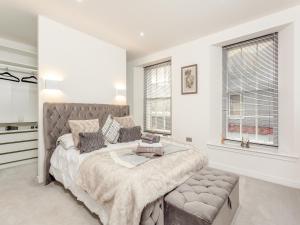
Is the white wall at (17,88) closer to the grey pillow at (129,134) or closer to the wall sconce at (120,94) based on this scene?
the wall sconce at (120,94)

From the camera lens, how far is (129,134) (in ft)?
10.3

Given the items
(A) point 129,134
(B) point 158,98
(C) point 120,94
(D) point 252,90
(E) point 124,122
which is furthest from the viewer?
(B) point 158,98

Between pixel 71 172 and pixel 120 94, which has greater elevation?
pixel 120 94

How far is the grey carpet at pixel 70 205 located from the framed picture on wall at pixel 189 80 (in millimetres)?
2070

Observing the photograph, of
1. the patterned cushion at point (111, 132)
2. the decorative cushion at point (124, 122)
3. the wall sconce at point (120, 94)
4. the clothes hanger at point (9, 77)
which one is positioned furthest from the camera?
the wall sconce at point (120, 94)

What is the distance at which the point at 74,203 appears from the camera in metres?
2.20

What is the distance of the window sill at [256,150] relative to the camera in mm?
2711

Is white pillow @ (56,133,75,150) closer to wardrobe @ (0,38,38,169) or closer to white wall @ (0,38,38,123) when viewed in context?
wardrobe @ (0,38,38,169)

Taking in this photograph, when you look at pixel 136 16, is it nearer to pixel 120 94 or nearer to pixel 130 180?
pixel 120 94

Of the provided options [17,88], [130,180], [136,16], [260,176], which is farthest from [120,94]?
[260,176]

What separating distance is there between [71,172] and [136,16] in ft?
8.78

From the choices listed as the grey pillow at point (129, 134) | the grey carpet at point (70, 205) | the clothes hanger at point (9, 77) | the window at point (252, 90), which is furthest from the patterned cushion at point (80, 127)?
the window at point (252, 90)

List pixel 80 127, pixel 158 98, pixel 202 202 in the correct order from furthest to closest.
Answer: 1. pixel 158 98
2. pixel 80 127
3. pixel 202 202

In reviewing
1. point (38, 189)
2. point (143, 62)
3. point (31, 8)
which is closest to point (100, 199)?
point (38, 189)
